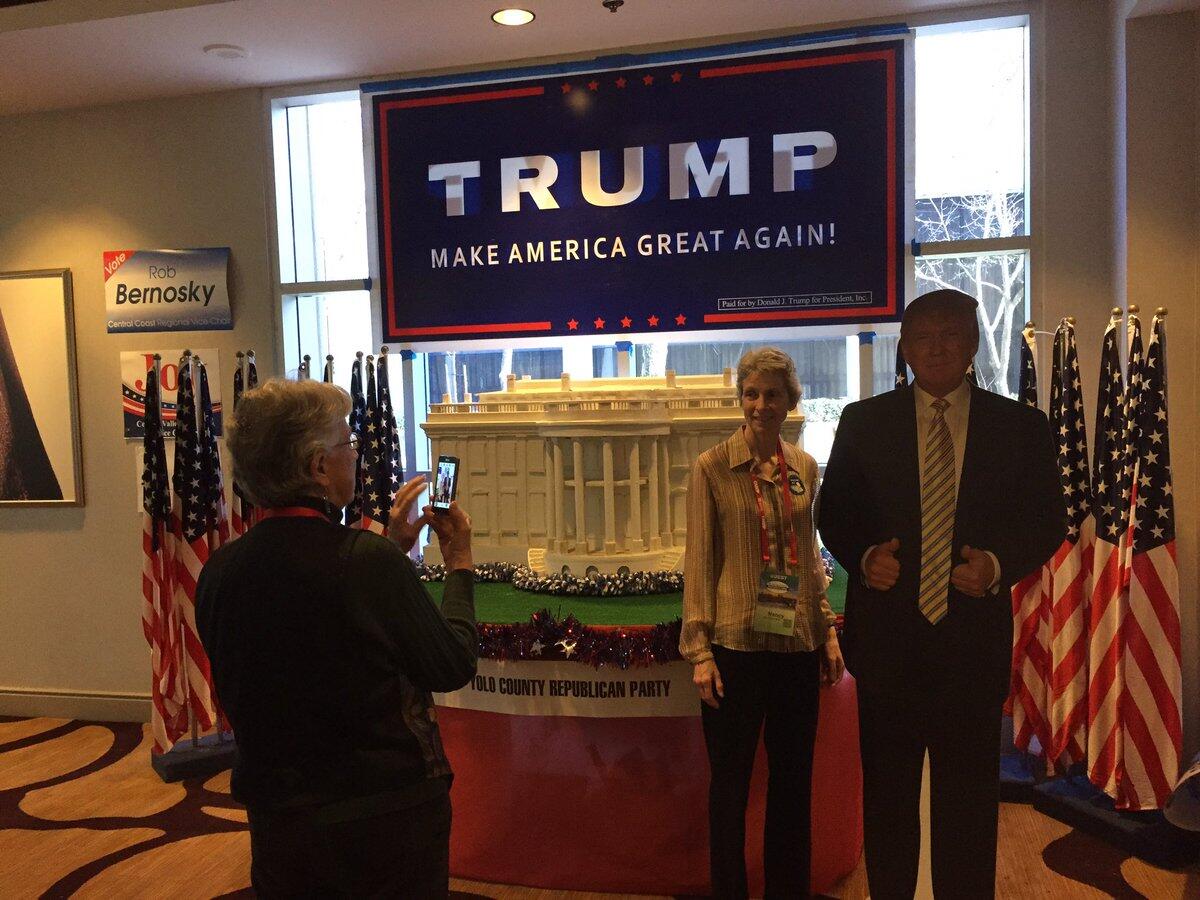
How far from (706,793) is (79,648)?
4.35 metres

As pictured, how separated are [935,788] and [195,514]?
12.5ft

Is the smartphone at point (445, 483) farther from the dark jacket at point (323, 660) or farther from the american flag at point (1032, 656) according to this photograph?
the american flag at point (1032, 656)

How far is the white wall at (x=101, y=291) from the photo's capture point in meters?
5.27

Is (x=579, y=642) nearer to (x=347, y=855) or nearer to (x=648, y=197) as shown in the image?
(x=347, y=855)

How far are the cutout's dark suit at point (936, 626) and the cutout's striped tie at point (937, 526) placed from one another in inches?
0.7

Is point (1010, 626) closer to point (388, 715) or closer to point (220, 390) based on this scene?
point (388, 715)

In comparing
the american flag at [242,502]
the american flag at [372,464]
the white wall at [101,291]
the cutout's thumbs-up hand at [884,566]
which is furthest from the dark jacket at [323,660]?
the white wall at [101,291]

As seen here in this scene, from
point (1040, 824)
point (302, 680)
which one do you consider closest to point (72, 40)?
point (302, 680)

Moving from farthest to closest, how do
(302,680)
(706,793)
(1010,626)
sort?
(706,793) → (1010,626) → (302,680)

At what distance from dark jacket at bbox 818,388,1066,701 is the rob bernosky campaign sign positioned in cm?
427

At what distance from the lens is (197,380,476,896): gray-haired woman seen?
157cm

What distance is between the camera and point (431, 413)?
4457 millimetres

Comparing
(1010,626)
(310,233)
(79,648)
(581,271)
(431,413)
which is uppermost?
(310,233)

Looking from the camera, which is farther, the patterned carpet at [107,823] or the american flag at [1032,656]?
the american flag at [1032,656]
